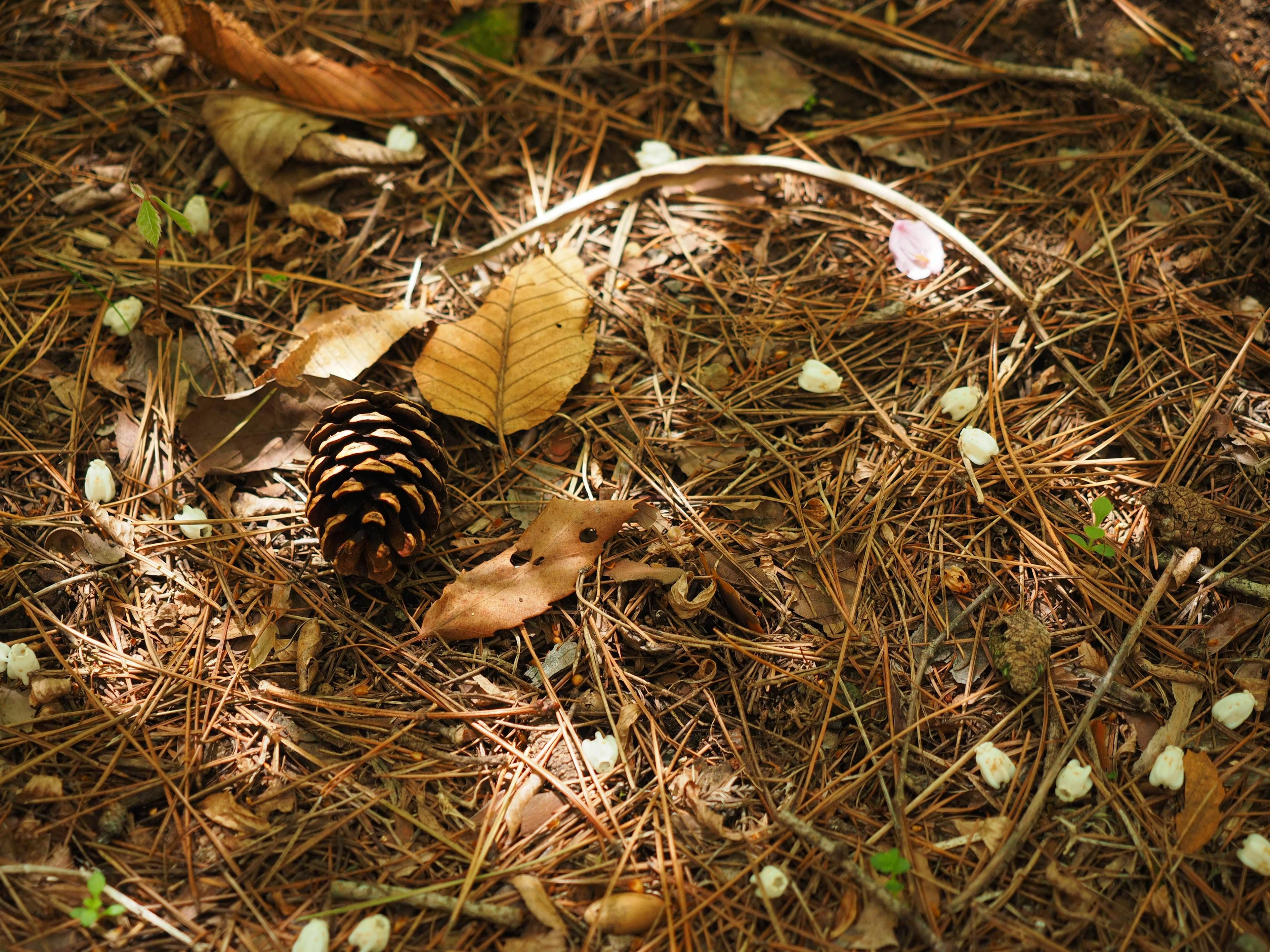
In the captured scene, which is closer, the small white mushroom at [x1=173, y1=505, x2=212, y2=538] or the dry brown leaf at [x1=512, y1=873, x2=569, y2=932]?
the dry brown leaf at [x1=512, y1=873, x2=569, y2=932]

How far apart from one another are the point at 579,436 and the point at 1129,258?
167 centimetres

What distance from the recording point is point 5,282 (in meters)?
2.33

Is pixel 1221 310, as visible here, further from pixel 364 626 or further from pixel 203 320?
pixel 203 320

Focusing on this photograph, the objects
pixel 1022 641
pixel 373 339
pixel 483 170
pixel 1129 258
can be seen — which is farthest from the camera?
pixel 483 170

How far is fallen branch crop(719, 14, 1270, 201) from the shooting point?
2430mm

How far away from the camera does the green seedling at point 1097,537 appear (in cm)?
199

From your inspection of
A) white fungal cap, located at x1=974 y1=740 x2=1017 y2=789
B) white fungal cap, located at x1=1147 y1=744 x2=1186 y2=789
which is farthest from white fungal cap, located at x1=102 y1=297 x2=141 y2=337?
white fungal cap, located at x1=1147 y1=744 x2=1186 y2=789

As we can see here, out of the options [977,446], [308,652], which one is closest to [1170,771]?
[977,446]

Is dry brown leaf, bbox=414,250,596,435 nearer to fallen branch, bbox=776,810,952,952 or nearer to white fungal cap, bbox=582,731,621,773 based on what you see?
white fungal cap, bbox=582,731,621,773

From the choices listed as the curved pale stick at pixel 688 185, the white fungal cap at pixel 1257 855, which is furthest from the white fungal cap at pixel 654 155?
the white fungal cap at pixel 1257 855

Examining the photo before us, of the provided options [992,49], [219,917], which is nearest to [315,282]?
[219,917]

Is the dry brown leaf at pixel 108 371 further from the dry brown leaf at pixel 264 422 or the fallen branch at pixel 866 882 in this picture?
the fallen branch at pixel 866 882

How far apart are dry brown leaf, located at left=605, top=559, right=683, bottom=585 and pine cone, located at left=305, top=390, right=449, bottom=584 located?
1.47 feet

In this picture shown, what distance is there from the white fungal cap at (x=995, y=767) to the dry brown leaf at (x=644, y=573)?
75 cm
